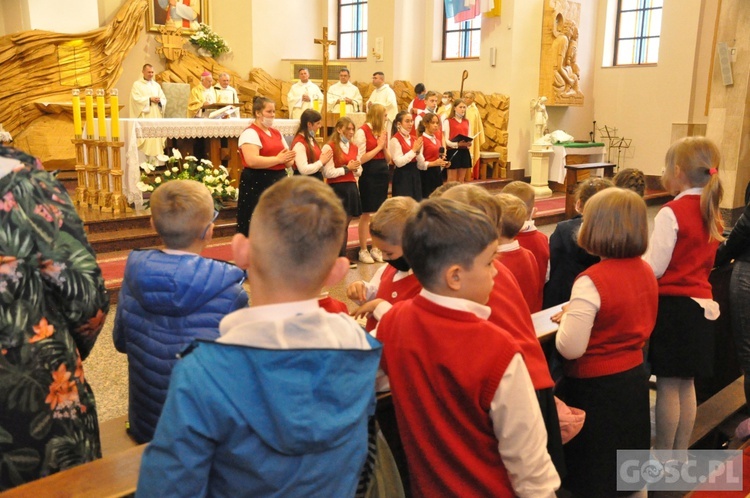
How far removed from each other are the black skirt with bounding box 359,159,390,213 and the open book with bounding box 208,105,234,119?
10.2ft

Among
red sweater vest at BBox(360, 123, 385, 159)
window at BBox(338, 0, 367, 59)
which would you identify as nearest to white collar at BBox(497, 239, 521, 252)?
red sweater vest at BBox(360, 123, 385, 159)

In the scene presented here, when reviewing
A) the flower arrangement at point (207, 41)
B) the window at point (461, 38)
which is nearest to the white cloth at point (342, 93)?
the window at point (461, 38)

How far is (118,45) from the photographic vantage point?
11.4m

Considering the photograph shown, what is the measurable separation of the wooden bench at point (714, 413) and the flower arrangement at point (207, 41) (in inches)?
461

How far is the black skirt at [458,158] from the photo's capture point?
32.4 feet

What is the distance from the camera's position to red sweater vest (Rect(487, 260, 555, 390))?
5.88 feet

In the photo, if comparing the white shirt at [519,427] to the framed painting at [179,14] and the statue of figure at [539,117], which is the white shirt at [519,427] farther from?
the framed painting at [179,14]

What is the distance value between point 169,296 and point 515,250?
4.48 feet

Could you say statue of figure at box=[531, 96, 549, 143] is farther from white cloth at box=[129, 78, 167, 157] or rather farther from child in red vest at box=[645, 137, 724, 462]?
child in red vest at box=[645, 137, 724, 462]

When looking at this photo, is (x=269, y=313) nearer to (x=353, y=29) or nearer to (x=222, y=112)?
(x=222, y=112)

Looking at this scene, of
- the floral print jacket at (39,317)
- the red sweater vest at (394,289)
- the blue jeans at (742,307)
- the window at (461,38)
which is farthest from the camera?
the window at (461,38)

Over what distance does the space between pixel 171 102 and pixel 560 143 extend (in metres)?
6.97

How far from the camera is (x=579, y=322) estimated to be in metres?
2.18

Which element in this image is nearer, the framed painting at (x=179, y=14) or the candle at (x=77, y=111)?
the candle at (x=77, y=111)
